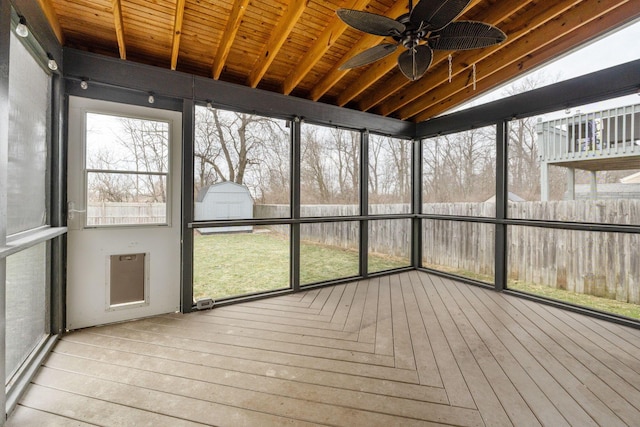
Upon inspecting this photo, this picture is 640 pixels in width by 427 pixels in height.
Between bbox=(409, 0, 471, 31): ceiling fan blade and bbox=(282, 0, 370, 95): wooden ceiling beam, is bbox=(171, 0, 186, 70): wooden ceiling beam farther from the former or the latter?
bbox=(409, 0, 471, 31): ceiling fan blade

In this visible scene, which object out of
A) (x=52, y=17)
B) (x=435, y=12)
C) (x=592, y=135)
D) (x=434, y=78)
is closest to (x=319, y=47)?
(x=435, y=12)

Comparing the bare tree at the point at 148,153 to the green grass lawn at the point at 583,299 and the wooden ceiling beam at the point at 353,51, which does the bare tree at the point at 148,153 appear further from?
the green grass lawn at the point at 583,299

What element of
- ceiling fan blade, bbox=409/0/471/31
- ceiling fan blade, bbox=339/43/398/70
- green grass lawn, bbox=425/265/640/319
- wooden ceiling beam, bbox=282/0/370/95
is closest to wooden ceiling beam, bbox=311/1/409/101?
ceiling fan blade, bbox=339/43/398/70

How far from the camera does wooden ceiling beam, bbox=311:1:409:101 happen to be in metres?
2.69

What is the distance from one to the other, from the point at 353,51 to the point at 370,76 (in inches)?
21.8

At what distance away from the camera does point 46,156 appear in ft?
8.40

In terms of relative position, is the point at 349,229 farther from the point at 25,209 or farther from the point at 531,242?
the point at 25,209

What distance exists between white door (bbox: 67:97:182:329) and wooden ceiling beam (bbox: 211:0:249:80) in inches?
29.1

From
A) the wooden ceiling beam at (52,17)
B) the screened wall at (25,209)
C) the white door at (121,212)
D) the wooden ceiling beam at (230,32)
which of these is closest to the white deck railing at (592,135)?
the wooden ceiling beam at (230,32)

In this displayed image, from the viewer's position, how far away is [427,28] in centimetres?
210

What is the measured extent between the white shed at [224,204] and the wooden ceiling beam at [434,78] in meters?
2.44

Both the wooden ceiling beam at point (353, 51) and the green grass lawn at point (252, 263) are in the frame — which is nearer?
the wooden ceiling beam at point (353, 51)

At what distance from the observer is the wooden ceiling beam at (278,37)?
2.58m

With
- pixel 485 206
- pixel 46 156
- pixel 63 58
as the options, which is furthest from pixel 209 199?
pixel 485 206
